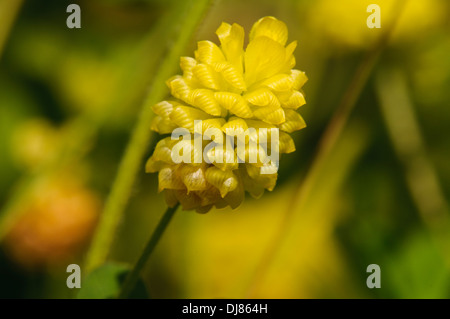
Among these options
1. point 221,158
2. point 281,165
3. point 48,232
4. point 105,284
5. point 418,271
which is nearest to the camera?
point 221,158

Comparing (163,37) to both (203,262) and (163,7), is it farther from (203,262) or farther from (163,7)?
(203,262)

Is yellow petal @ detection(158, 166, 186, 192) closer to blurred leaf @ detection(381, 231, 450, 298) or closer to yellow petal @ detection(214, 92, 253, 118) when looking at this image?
yellow petal @ detection(214, 92, 253, 118)

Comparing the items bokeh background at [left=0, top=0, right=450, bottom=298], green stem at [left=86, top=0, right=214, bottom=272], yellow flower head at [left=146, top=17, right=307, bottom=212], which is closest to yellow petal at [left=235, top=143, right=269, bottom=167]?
yellow flower head at [left=146, top=17, right=307, bottom=212]

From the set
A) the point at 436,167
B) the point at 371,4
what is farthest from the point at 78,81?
the point at 436,167

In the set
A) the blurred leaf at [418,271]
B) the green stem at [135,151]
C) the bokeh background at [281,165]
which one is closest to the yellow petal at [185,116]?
the green stem at [135,151]

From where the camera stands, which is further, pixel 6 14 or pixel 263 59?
pixel 6 14

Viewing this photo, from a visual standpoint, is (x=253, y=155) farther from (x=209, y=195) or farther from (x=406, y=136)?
(x=406, y=136)

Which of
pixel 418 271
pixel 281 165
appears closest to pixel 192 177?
pixel 418 271
